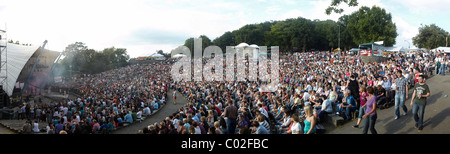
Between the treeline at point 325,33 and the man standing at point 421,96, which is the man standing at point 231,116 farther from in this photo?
the treeline at point 325,33

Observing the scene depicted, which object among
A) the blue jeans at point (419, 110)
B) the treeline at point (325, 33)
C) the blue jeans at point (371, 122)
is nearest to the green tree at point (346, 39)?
the treeline at point (325, 33)

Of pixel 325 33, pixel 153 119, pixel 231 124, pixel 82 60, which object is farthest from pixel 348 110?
pixel 82 60

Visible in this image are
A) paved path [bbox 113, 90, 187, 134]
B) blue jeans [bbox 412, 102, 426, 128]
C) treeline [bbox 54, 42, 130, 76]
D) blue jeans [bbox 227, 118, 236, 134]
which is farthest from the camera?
treeline [bbox 54, 42, 130, 76]

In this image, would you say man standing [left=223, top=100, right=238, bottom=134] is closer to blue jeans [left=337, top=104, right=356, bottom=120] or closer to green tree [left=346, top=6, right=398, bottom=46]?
blue jeans [left=337, top=104, right=356, bottom=120]

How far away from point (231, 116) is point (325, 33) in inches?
2643

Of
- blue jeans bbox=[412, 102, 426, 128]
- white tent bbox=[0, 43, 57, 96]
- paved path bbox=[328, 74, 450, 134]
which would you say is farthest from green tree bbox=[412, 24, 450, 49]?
white tent bbox=[0, 43, 57, 96]

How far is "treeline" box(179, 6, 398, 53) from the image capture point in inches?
1869

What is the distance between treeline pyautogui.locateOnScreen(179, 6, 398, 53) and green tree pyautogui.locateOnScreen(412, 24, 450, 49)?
10.2 meters

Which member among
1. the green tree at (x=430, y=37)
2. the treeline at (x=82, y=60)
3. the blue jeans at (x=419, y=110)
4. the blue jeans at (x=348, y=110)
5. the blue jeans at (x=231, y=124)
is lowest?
the blue jeans at (x=231, y=124)

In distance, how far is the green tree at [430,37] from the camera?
2084 inches

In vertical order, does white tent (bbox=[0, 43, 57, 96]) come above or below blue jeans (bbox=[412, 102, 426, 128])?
above
